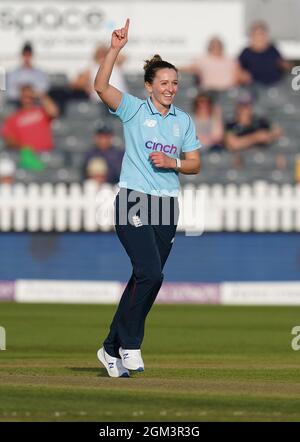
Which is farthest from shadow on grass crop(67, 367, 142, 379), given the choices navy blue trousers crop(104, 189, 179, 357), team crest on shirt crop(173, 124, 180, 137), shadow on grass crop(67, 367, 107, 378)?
team crest on shirt crop(173, 124, 180, 137)

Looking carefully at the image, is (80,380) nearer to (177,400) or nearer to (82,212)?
(177,400)

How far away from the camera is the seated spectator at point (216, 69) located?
23656mm

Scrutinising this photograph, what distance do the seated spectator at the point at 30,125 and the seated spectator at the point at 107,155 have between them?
3.55 ft

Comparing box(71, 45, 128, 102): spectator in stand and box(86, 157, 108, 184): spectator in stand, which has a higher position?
box(71, 45, 128, 102): spectator in stand

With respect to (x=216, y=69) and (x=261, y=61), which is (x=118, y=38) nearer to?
(x=216, y=69)

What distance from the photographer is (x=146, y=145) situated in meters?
9.32

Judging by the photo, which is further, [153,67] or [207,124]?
[207,124]

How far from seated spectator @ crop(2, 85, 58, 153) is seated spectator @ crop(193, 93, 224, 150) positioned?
2.42m

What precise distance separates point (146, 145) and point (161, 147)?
4.2 inches

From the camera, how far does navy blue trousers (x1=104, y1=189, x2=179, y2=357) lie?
9.24 metres

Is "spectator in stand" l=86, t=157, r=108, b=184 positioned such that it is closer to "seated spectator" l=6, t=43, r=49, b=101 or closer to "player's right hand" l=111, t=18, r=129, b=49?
"seated spectator" l=6, t=43, r=49, b=101

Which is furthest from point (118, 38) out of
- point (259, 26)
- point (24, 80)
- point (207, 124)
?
point (259, 26)

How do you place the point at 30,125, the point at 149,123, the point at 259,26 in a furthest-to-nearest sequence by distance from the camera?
the point at 259,26, the point at 30,125, the point at 149,123

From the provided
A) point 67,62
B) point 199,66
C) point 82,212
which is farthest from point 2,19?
point 82,212
